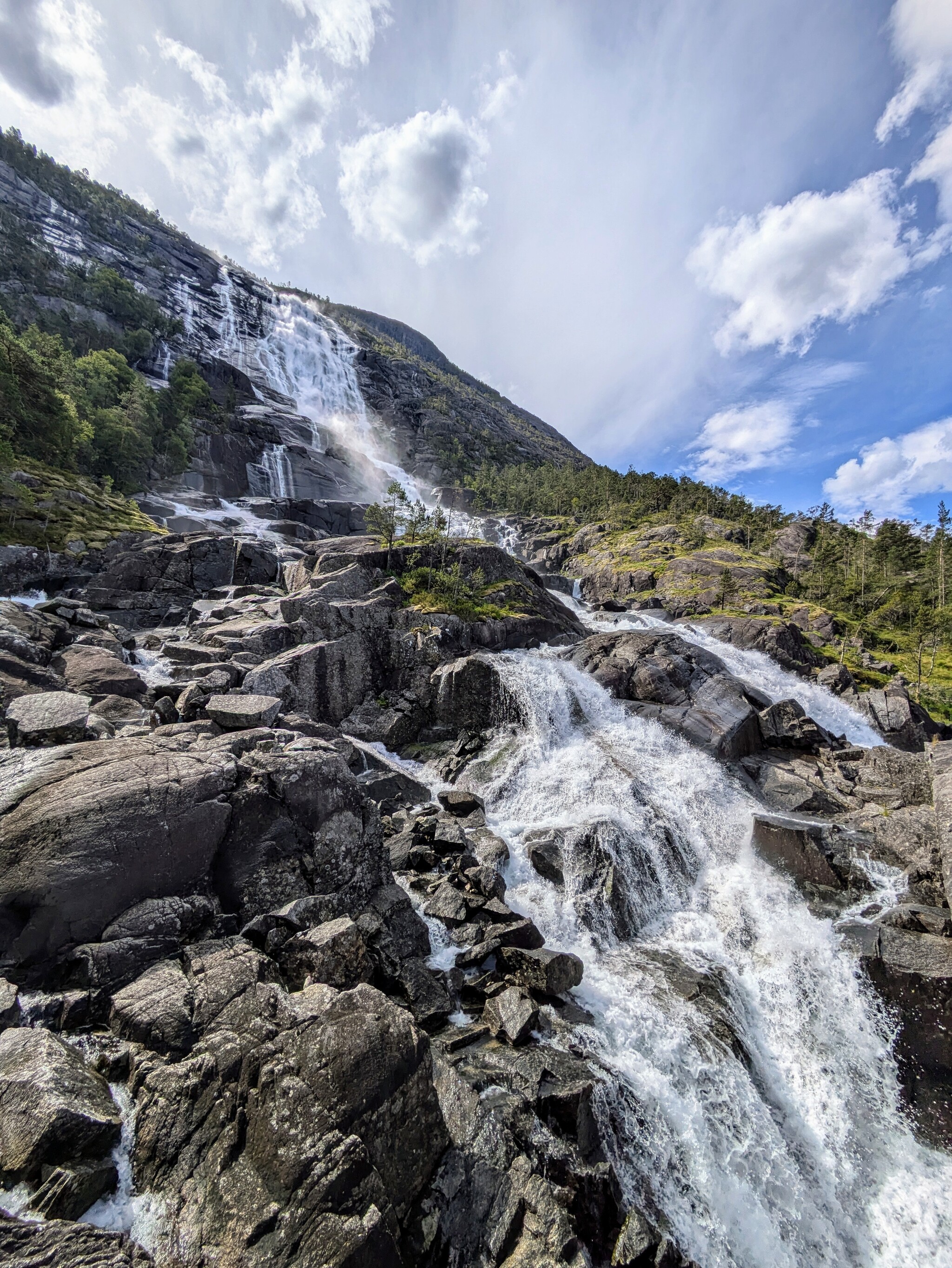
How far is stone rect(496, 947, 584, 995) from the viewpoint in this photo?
14.6 metres

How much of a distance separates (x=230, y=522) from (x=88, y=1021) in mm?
69930

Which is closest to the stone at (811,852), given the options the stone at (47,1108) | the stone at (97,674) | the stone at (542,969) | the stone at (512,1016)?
the stone at (542,969)

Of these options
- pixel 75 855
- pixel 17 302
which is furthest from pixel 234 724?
pixel 17 302

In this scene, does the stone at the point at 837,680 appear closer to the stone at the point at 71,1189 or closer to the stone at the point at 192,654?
the stone at the point at 192,654

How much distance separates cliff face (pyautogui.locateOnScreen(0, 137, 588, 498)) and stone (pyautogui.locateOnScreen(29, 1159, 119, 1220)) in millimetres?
92015

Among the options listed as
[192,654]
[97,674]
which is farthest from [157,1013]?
→ [192,654]

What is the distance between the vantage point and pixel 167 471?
81.4 meters

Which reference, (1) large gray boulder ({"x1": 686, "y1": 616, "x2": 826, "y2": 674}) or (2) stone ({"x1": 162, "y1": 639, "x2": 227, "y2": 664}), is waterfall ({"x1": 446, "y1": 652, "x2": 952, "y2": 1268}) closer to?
(2) stone ({"x1": 162, "y1": 639, "x2": 227, "y2": 664})

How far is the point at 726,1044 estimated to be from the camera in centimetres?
1417

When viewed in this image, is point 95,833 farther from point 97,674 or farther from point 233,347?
point 233,347

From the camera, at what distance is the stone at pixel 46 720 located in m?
14.3

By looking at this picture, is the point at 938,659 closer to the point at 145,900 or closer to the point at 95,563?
the point at 145,900

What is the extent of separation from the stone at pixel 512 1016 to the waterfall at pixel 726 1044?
70.4 inches

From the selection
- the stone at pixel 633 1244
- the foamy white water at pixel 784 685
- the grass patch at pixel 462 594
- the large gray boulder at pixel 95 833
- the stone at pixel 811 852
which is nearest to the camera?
the stone at pixel 633 1244
